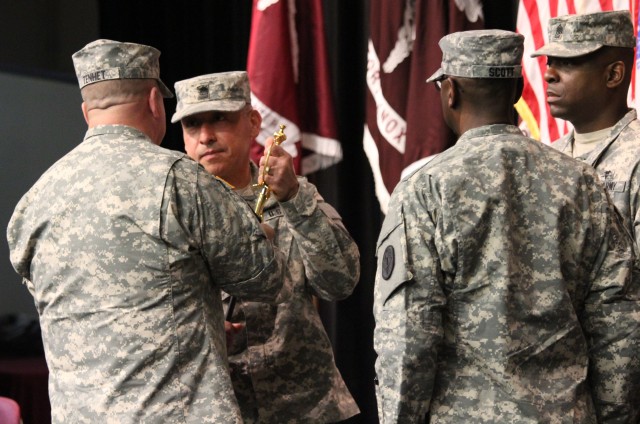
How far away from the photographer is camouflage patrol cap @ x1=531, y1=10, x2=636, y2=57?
297 centimetres

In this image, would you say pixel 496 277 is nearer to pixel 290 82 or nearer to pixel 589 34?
pixel 589 34

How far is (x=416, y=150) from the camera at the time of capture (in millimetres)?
4094

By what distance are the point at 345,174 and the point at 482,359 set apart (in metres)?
2.43

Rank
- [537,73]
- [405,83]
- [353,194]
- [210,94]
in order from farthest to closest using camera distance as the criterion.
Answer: [353,194] → [405,83] → [537,73] → [210,94]

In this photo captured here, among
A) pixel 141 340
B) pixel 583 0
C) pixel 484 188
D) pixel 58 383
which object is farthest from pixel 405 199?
pixel 583 0

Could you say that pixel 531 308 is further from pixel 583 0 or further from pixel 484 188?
pixel 583 0

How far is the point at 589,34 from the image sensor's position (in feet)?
9.79

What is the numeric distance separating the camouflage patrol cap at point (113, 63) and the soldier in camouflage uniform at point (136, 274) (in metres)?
0.09

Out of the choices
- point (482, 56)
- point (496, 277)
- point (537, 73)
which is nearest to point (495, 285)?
point (496, 277)

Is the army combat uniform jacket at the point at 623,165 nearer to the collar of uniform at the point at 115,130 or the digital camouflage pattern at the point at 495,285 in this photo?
the digital camouflage pattern at the point at 495,285

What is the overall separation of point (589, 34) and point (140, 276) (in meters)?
1.46

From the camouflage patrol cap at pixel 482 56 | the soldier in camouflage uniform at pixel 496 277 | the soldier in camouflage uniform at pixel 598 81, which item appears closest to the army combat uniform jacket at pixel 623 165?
the soldier in camouflage uniform at pixel 598 81

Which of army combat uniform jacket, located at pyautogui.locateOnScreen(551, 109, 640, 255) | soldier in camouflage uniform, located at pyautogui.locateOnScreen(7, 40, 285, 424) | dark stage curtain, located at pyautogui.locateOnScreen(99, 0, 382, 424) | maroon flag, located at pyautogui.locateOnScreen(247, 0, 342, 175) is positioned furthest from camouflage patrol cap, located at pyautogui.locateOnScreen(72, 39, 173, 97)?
dark stage curtain, located at pyautogui.locateOnScreen(99, 0, 382, 424)

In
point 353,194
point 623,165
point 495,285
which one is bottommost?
point 353,194
